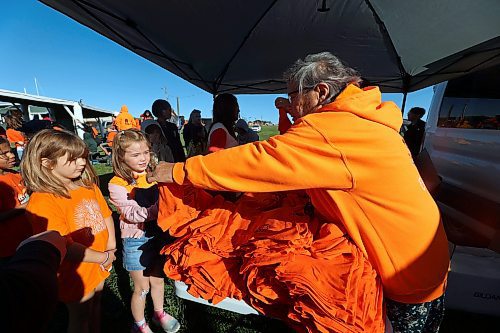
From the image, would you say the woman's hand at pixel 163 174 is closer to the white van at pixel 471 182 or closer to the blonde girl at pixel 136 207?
the blonde girl at pixel 136 207

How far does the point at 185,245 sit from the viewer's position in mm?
1193

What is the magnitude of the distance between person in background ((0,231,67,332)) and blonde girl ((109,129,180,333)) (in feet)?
3.26

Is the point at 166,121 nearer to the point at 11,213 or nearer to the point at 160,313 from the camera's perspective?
the point at 11,213

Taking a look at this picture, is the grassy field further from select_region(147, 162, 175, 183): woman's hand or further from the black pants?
select_region(147, 162, 175, 183): woman's hand

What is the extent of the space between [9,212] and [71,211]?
960mm

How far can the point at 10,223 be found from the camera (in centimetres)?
210

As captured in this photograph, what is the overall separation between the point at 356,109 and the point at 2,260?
298 centimetres

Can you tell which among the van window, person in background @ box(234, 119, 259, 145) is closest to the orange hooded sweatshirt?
the van window

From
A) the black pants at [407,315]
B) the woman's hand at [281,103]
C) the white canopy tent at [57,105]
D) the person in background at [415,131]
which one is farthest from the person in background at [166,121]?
the white canopy tent at [57,105]

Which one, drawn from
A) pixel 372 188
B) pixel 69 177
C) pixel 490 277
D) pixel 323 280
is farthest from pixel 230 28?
pixel 490 277

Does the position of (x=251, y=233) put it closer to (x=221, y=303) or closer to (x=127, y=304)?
(x=221, y=303)

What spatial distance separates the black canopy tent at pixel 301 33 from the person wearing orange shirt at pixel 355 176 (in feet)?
7.10

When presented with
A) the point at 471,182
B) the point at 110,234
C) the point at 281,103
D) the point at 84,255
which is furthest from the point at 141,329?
the point at 471,182

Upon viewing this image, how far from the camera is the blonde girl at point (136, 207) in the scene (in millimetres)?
1832
